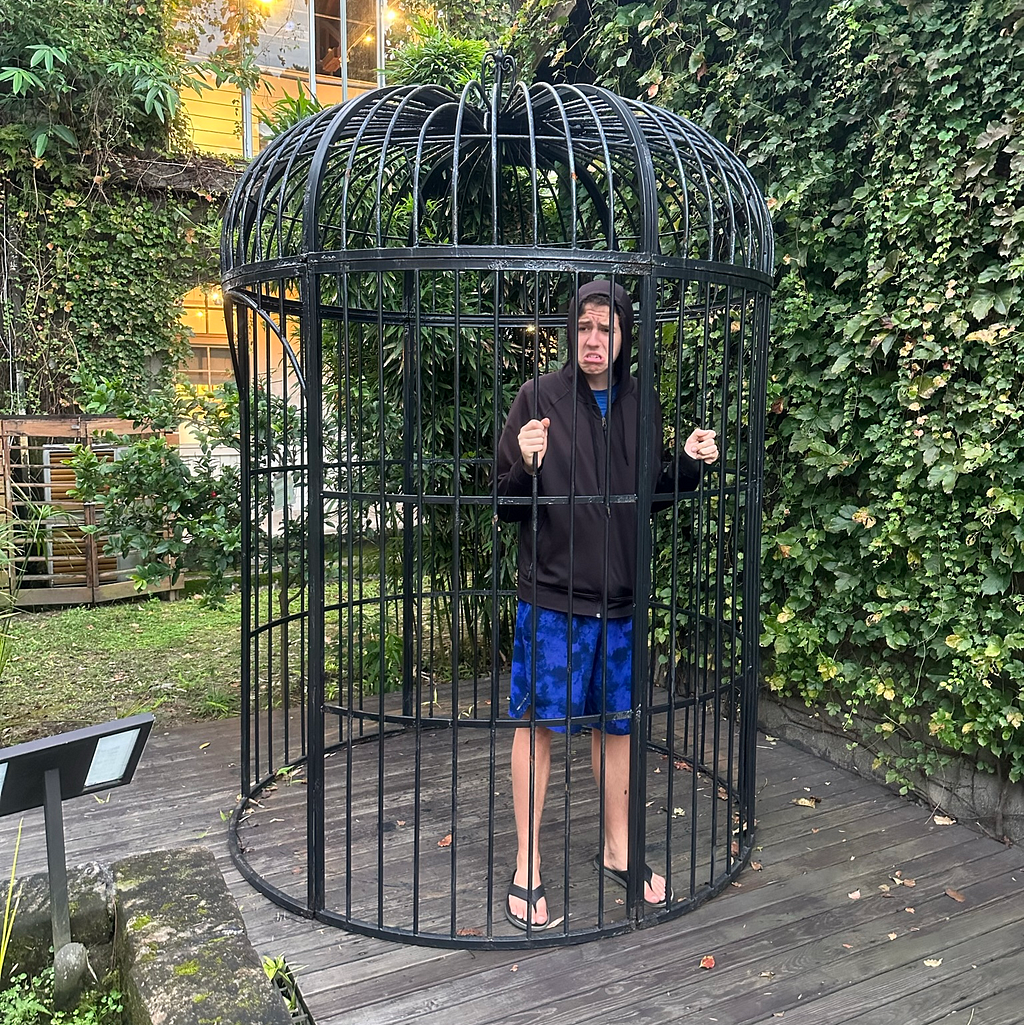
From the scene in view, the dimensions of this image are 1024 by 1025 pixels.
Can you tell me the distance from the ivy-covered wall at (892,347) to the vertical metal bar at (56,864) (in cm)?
257

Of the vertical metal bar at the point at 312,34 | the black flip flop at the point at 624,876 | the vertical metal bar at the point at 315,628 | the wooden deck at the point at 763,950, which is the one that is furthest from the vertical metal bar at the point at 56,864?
the vertical metal bar at the point at 312,34

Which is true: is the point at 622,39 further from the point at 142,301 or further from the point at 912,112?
the point at 142,301

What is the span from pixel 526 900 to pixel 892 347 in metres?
2.17

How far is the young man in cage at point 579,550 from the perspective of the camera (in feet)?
7.64

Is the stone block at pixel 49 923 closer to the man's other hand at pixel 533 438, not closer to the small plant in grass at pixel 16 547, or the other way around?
the man's other hand at pixel 533 438

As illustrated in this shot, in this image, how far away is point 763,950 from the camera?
2254 mm

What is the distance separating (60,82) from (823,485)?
6.35 meters

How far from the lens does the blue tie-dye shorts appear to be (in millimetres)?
2379

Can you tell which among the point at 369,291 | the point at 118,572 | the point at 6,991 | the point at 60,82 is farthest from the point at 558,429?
the point at 60,82

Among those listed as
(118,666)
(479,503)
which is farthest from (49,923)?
(118,666)

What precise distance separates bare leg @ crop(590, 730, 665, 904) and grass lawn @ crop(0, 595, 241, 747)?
233 centimetres

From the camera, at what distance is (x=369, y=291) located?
13.2ft

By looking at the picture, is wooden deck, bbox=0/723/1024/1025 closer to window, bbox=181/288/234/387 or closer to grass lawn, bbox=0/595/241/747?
grass lawn, bbox=0/595/241/747

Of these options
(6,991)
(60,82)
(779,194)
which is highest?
(60,82)
